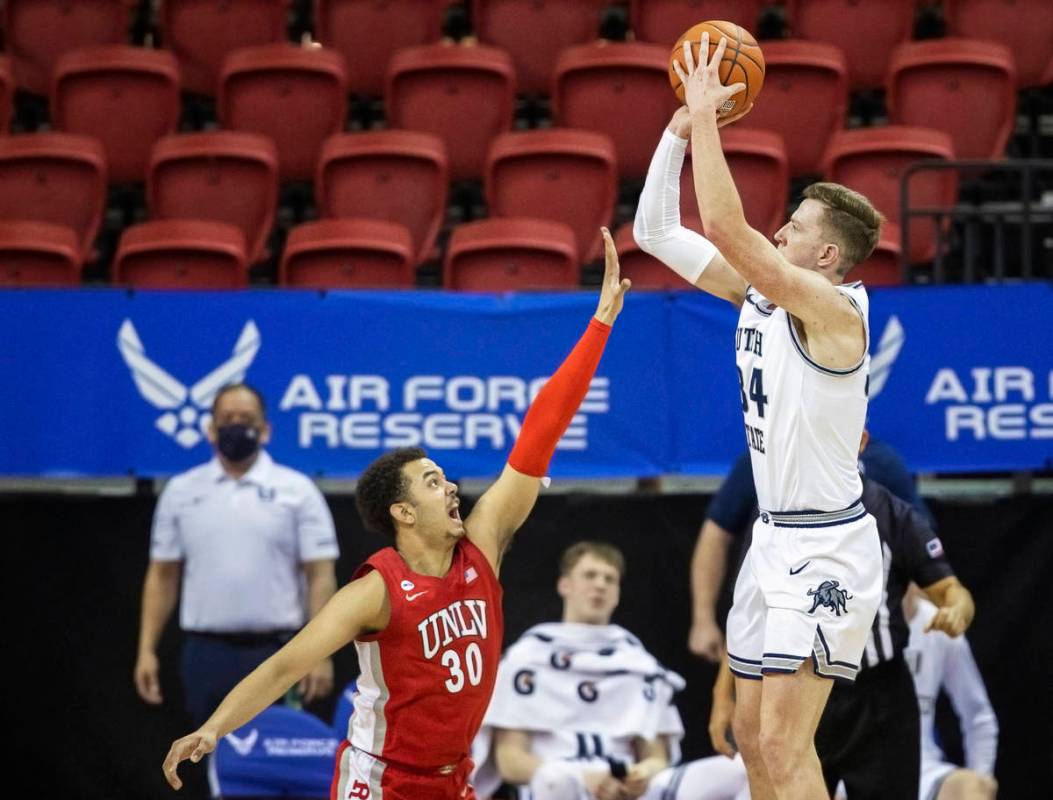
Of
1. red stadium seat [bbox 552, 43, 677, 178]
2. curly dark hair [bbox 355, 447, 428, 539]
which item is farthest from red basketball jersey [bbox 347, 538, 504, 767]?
red stadium seat [bbox 552, 43, 677, 178]

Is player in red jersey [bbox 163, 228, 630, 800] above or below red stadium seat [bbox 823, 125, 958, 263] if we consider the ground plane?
below

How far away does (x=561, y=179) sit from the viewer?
9680 mm

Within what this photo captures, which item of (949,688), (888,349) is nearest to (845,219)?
(888,349)

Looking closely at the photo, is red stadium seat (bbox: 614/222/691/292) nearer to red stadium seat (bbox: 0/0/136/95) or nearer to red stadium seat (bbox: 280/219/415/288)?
red stadium seat (bbox: 280/219/415/288)

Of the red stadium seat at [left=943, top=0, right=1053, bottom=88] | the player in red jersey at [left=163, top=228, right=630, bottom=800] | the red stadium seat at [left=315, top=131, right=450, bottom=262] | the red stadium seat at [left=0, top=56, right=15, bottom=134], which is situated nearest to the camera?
the player in red jersey at [left=163, top=228, right=630, bottom=800]

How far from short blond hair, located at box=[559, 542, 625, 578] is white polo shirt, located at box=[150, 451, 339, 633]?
3.50ft

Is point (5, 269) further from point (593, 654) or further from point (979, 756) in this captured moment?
point (979, 756)

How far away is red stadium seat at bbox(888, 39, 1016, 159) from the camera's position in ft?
33.3

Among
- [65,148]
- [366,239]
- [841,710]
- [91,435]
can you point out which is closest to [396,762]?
[841,710]

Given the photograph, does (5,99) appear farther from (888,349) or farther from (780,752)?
(780,752)

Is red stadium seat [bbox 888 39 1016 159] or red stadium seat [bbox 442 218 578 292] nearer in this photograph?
red stadium seat [bbox 442 218 578 292]

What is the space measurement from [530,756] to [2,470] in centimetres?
270

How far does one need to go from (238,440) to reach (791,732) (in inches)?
142

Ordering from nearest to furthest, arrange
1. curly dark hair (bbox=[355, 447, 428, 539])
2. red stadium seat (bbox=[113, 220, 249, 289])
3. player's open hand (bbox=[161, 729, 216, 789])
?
player's open hand (bbox=[161, 729, 216, 789]) → curly dark hair (bbox=[355, 447, 428, 539]) → red stadium seat (bbox=[113, 220, 249, 289])
